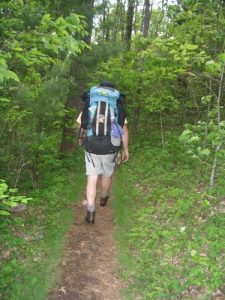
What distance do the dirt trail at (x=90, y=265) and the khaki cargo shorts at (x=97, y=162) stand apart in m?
1.00

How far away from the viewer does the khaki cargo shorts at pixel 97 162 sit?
6.70m

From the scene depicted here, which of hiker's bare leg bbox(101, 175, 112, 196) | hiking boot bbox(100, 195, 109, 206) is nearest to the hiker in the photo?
hiker's bare leg bbox(101, 175, 112, 196)

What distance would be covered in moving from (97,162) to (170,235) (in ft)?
5.97

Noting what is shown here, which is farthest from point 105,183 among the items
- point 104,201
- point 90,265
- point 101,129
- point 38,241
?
point 90,265

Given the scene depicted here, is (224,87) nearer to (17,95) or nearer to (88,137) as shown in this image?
(88,137)

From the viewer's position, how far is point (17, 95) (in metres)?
6.59

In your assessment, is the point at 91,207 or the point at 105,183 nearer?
the point at 91,207

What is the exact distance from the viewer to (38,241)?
5965 millimetres

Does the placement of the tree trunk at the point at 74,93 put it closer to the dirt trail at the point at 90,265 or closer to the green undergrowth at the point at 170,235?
the green undergrowth at the point at 170,235

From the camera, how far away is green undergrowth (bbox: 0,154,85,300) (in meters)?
4.80

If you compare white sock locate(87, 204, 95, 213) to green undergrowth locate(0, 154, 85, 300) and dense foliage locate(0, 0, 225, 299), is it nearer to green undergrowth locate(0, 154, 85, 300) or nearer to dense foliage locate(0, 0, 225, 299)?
green undergrowth locate(0, 154, 85, 300)

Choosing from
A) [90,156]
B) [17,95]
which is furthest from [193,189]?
[17,95]

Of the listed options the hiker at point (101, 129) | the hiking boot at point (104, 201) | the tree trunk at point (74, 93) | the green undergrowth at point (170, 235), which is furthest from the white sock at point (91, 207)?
the tree trunk at point (74, 93)

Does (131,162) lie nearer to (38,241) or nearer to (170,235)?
(170,235)
